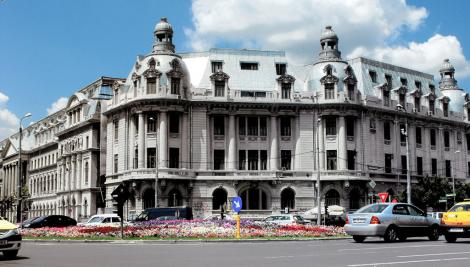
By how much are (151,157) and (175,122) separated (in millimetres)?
4429

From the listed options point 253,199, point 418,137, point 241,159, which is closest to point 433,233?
point 253,199

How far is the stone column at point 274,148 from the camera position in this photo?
228 ft

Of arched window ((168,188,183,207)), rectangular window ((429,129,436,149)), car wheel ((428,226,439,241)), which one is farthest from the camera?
rectangular window ((429,129,436,149))

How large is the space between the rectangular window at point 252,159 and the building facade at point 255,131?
0.11 m

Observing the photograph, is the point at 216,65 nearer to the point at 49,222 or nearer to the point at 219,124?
the point at 219,124

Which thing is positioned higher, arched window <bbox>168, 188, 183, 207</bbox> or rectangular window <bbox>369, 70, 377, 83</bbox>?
rectangular window <bbox>369, 70, 377, 83</bbox>

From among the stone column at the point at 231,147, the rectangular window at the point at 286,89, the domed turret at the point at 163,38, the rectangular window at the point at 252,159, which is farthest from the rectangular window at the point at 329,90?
the domed turret at the point at 163,38

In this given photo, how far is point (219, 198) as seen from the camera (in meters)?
68.6

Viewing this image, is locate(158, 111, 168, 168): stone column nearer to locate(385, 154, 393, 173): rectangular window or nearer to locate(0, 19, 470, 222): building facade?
locate(0, 19, 470, 222): building facade

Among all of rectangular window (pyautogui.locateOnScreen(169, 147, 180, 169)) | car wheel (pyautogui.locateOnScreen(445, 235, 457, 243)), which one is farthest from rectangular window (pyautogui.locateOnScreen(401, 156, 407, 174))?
car wheel (pyautogui.locateOnScreen(445, 235, 457, 243))

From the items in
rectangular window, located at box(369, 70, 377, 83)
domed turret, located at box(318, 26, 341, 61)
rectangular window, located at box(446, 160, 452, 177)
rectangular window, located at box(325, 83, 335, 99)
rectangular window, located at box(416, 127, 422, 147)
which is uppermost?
domed turret, located at box(318, 26, 341, 61)

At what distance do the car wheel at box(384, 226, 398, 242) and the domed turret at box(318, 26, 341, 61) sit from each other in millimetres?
48530

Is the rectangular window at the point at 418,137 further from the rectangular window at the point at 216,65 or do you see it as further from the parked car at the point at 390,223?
the parked car at the point at 390,223

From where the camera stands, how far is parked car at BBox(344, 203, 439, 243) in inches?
1054
